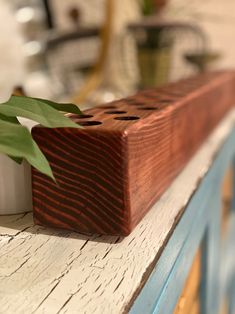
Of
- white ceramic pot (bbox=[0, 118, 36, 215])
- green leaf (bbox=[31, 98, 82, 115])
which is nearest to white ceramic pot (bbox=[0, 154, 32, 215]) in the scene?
white ceramic pot (bbox=[0, 118, 36, 215])

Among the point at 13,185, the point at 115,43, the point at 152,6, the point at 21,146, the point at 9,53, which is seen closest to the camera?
the point at 21,146

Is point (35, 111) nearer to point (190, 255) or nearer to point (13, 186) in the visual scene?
point (13, 186)

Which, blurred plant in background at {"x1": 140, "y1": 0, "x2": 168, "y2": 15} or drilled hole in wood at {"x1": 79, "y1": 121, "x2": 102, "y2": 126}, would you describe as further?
blurred plant in background at {"x1": 140, "y1": 0, "x2": 168, "y2": 15}

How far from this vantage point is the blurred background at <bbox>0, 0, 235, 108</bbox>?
124 cm

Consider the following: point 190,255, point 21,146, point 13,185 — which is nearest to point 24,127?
point 21,146

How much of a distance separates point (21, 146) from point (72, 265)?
95 millimetres

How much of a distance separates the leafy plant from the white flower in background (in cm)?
35

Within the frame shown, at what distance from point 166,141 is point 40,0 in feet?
3.63

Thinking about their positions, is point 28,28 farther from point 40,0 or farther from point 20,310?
point 20,310

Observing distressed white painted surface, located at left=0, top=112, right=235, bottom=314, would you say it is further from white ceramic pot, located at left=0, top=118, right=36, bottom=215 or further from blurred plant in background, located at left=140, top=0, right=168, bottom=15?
blurred plant in background, located at left=140, top=0, right=168, bottom=15

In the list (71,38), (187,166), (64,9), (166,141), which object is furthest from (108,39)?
(166,141)

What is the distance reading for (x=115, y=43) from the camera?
1.50 m

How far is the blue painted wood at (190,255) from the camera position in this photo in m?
0.33

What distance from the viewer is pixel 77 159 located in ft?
1.18
